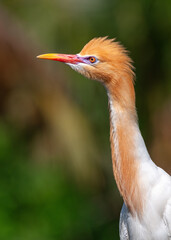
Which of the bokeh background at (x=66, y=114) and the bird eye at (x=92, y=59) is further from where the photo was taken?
the bokeh background at (x=66, y=114)

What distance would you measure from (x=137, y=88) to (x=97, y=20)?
39.0 inches

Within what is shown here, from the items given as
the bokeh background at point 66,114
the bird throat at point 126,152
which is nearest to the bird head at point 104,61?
the bird throat at point 126,152

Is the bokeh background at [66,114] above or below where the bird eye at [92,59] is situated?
below

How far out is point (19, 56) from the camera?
6.19 m

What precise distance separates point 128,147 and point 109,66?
481 millimetres

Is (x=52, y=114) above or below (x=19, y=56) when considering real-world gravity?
below

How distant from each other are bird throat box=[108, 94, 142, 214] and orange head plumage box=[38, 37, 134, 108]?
0.26 feet

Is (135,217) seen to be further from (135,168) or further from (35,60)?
(35,60)

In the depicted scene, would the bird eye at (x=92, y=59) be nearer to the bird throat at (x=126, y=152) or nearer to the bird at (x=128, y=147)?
the bird at (x=128, y=147)

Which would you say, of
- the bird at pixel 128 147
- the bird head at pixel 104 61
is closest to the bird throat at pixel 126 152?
the bird at pixel 128 147

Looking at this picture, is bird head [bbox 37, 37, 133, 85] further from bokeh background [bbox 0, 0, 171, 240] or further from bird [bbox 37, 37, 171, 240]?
bokeh background [bbox 0, 0, 171, 240]

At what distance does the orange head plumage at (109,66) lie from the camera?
9.89 ft

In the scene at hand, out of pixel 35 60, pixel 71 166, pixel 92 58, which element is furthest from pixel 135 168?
pixel 71 166

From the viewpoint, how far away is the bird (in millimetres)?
3020
